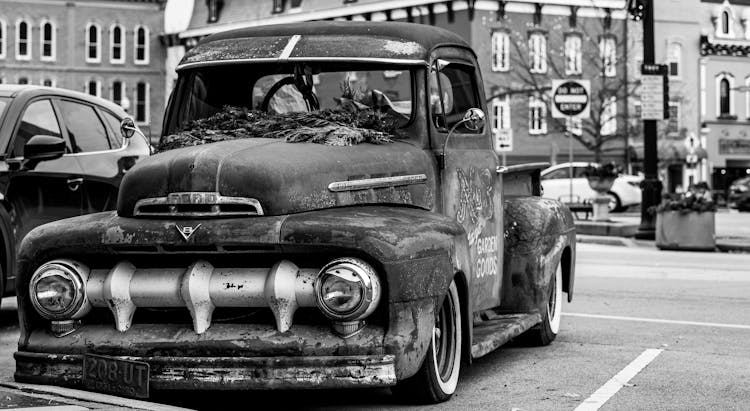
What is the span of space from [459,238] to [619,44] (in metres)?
62.4

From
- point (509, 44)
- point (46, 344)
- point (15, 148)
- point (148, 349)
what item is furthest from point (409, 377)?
point (509, 44)

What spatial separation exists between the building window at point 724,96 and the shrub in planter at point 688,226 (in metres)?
51.0

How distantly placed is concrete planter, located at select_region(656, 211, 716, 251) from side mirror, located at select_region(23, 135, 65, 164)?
15386 millimetres

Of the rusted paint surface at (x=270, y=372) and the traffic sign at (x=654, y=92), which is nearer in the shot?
the rusted paint surface at (x=270, y=372)

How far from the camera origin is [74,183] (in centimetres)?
1000

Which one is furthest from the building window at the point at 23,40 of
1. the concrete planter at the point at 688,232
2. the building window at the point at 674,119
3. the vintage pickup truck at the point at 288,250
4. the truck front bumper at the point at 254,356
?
the truck front bumper at the point at 254,356

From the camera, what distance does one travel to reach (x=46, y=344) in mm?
6039

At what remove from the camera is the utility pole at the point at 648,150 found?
79.3 feet

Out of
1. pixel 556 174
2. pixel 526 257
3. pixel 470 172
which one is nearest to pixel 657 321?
pixel 526 257

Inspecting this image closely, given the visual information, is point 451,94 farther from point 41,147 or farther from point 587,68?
point 587,68

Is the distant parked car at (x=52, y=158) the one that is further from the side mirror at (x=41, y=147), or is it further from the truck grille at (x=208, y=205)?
the truck grille at (x=208, y=205)

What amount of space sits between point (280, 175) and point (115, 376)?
1.16m

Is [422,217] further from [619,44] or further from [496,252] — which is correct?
[619,44]

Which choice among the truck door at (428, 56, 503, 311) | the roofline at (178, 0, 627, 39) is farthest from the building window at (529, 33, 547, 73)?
the truck door at (428, 56, 503, 311)
